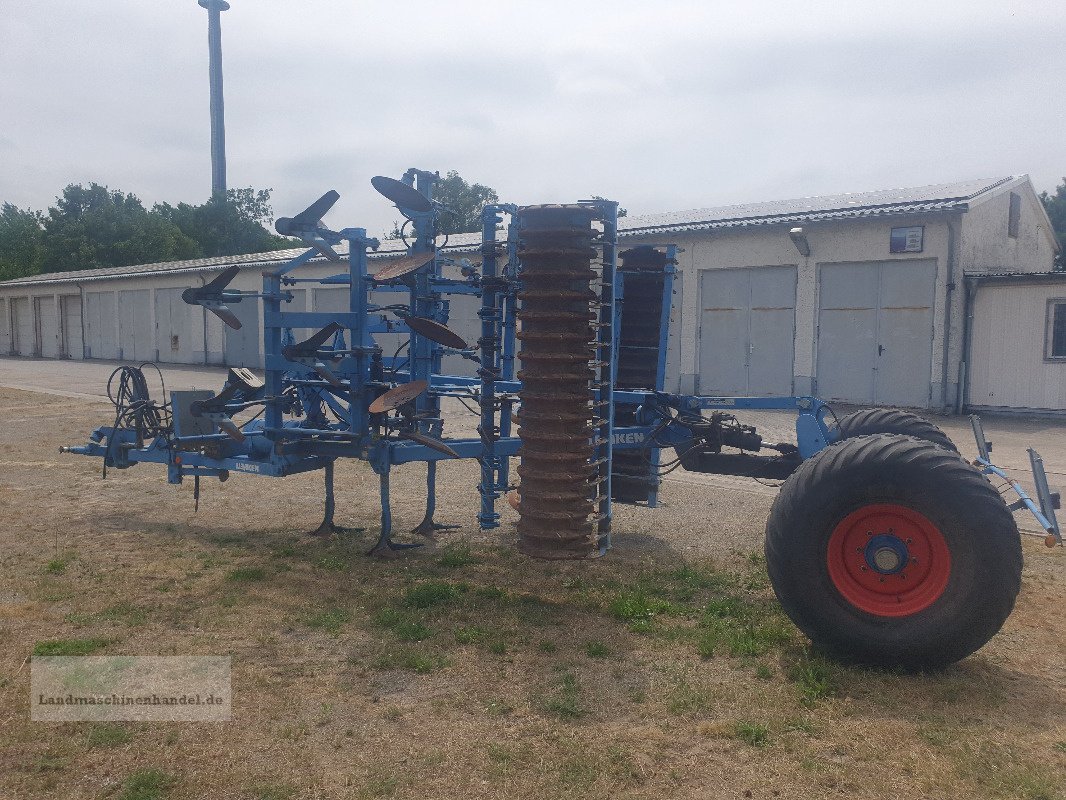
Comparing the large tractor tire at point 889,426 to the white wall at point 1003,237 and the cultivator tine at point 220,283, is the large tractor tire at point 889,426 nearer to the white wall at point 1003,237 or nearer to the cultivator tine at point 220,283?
the cultivator tine at point 220,283

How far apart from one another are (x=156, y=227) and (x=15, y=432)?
118 feet

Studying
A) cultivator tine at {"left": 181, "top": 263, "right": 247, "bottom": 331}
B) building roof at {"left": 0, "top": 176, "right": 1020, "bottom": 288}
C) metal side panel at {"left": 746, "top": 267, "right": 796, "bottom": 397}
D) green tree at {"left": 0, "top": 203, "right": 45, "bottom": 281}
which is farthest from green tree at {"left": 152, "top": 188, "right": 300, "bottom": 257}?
cultivator tine at {"left": 181, "top": 263, "right": 247, "bottom": 331}

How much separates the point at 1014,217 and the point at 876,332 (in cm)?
478

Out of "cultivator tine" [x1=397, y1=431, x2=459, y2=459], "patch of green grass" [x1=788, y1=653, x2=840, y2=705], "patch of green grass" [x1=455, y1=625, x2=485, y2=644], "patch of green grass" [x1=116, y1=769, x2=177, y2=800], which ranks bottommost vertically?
"patch of green grass" [x1=116, y1=769, x2=177, y2=800]

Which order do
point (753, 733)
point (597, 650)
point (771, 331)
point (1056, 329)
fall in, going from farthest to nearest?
point (771, 331) < point (1056, 329) < point (597, 650) < point (753, 733)

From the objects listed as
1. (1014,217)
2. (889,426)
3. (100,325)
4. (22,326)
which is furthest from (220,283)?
(22,326)

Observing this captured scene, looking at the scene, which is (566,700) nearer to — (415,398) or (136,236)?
(415,398)

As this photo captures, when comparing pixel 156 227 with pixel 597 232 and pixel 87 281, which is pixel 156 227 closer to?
pixel 87 281

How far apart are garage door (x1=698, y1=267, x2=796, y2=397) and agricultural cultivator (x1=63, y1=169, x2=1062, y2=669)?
428 inches

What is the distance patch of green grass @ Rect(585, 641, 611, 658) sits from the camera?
4461 millimetres

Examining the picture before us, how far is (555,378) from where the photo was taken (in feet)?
16.2

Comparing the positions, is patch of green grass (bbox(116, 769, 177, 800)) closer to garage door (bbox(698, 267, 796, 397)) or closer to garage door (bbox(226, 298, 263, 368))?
garage door (bbox(698, 267, 796, 397))

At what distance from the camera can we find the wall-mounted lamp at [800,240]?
16328mm

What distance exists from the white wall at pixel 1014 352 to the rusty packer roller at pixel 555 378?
12.9m
